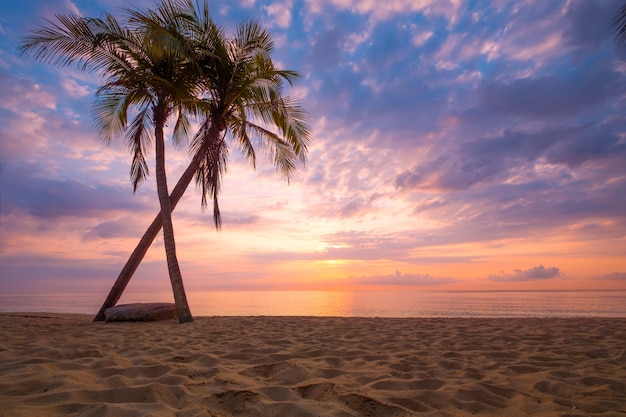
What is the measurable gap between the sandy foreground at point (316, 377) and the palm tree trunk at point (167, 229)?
117 inches

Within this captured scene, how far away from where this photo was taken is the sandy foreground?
2.17 metres

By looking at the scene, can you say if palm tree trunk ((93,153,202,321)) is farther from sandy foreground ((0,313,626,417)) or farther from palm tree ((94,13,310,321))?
sandy foreground ((0,313,626,417))

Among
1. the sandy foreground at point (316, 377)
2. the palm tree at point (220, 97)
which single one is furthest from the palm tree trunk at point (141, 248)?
the sandy foreground at point (316, 377)

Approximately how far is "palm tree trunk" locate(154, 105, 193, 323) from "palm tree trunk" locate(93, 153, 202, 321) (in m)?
0.45

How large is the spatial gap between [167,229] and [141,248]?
1006mm

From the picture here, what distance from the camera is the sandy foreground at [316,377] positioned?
2174 millimetres

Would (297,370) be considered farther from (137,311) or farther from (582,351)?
(137,311)

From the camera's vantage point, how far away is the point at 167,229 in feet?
27.6

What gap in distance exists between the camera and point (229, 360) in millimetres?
3570

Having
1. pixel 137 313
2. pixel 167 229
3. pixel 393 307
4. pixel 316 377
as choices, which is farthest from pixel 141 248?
pixel 393 307

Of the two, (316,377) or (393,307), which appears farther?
(393,307)

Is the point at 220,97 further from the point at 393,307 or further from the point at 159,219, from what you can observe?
the point at 393,307

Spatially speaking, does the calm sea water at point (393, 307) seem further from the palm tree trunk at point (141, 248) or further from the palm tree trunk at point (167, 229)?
the palm tree trunk at point (167, 229)

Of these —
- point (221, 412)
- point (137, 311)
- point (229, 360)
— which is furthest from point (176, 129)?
point (221, 412)
